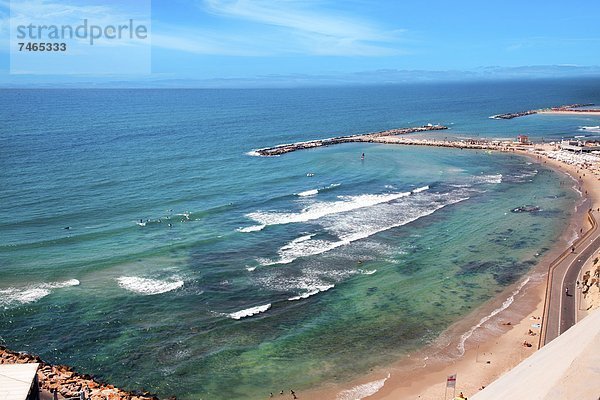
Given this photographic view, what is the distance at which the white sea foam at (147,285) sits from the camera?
37594 mm

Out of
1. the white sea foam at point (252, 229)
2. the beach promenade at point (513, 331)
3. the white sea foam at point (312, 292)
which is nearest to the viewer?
the beach promenade at point (513, 331)

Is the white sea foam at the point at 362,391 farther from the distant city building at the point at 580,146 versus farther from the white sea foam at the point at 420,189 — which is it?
the distant city building at the point at 580,146

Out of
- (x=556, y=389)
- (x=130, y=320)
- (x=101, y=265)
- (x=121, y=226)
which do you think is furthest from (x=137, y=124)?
(x=556, y=389)

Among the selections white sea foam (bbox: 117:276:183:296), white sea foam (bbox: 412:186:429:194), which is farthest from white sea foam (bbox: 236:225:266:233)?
white sea foam (bbox: 412:186:429:194)

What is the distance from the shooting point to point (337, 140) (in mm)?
107188

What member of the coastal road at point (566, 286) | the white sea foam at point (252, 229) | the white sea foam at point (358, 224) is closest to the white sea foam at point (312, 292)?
the white sea foam at point (358, 224)

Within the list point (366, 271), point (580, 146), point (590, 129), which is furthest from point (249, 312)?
point (590, 129)

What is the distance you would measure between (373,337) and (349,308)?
3.86 m

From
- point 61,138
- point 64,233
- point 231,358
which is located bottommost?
point 231,358

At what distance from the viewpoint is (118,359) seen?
29703 millimetres

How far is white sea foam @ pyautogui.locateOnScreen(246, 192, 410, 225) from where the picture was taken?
5381 centimetres

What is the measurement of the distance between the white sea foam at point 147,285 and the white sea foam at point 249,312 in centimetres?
590

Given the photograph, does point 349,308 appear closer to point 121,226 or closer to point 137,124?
point 121,226

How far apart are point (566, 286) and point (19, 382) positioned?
3534cm
